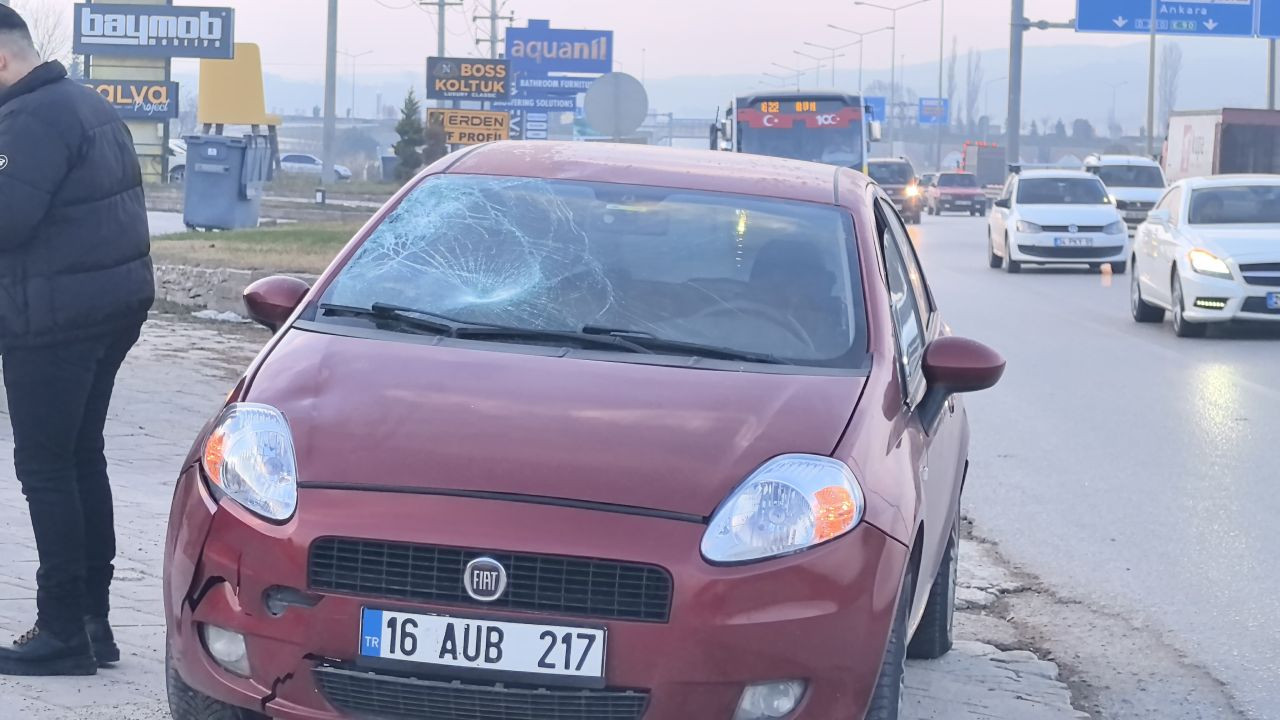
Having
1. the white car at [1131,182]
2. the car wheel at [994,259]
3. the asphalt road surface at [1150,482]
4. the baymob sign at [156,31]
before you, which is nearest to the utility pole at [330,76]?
the baymob sign at [156,31]

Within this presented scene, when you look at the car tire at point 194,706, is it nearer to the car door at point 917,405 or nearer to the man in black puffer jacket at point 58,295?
the man in black puffer jacket at point 58,295

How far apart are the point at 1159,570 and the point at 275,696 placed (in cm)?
423

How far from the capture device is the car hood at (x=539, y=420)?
3672 millimetres

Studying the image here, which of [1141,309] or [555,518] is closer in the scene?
[555,518]

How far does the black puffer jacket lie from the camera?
15.2 feet

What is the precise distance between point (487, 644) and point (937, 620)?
2.28 m

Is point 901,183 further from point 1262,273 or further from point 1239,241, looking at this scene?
point 1262,273

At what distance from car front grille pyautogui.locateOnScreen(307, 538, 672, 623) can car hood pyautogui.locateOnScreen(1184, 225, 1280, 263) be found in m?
13.4

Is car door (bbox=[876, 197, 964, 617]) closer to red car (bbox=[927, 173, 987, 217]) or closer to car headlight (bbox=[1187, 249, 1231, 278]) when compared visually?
car headlight (bbox=[1187, 249, 1231, 278])

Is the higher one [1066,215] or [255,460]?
[1066,215]

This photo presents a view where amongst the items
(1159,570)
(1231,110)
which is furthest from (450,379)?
(1231,110)

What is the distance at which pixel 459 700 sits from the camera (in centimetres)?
358

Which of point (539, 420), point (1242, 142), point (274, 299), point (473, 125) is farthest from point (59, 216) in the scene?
point (1242, 142)

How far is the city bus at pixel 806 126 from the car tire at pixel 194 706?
29.1 meters
